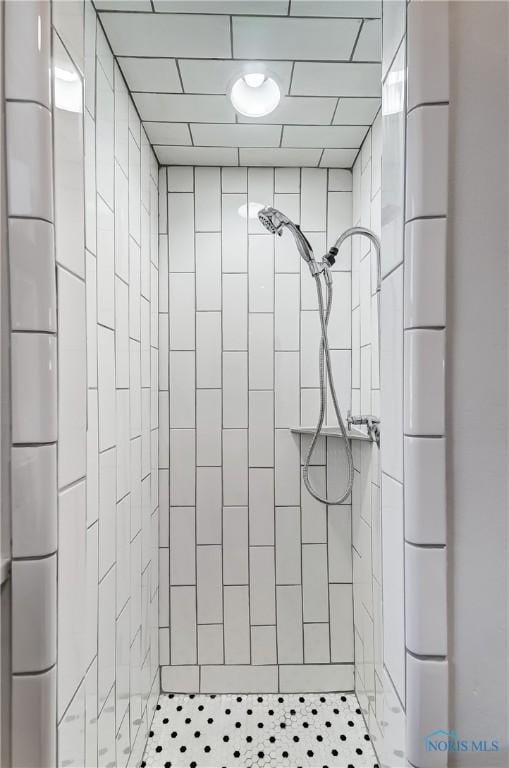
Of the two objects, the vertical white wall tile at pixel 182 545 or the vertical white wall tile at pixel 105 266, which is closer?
the vertical white wall tile at pixel 105 266

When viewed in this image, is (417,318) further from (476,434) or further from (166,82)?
(166,82)

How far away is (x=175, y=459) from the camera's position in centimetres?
152

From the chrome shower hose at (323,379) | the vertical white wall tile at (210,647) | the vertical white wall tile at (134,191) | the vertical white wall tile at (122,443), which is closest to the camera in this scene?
the vertical white wall tile at (122,443)

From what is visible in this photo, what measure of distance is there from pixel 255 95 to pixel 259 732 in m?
2.02

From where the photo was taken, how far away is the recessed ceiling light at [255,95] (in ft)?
3.69

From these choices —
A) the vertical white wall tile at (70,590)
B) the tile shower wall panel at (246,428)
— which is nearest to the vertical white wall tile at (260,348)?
the tile shower wall panel at (246,428)

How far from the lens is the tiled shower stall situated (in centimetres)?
44

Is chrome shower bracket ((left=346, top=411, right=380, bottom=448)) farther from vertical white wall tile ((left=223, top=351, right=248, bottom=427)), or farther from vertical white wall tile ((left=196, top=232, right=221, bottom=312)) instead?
vertical white wall tile ((left=196, top=232, right=221, bottom=312))

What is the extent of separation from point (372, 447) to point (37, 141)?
1.14 metres

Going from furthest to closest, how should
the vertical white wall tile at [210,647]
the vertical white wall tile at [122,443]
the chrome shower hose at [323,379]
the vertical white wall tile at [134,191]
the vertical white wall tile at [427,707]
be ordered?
the vertical white wall tile at [210,647] → the chrome shower hose at [323,379] → the vertical white wall tile at [134,191] → the vertical white wall tile at [122,443] → the vertical white wall tile at [427,707]

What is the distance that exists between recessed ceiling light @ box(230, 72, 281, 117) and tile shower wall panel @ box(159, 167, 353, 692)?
13.8 inches

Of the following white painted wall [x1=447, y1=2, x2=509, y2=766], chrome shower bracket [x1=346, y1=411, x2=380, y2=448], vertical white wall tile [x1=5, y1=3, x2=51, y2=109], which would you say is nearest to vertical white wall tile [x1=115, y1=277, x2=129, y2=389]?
vertical white wall tile [x1=5, y1=3, x2=51, y2=109]

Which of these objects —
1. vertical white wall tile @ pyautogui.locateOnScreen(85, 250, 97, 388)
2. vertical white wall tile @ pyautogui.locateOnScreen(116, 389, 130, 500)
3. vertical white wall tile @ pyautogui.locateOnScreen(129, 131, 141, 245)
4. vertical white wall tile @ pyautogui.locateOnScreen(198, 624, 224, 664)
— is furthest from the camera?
vertical white wall tile @ pyautogui.locateOnScreen(198, 624, 224, 664)

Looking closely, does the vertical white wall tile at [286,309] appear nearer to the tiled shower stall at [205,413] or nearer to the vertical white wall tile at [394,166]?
the tiled shower stall at [205,413]
